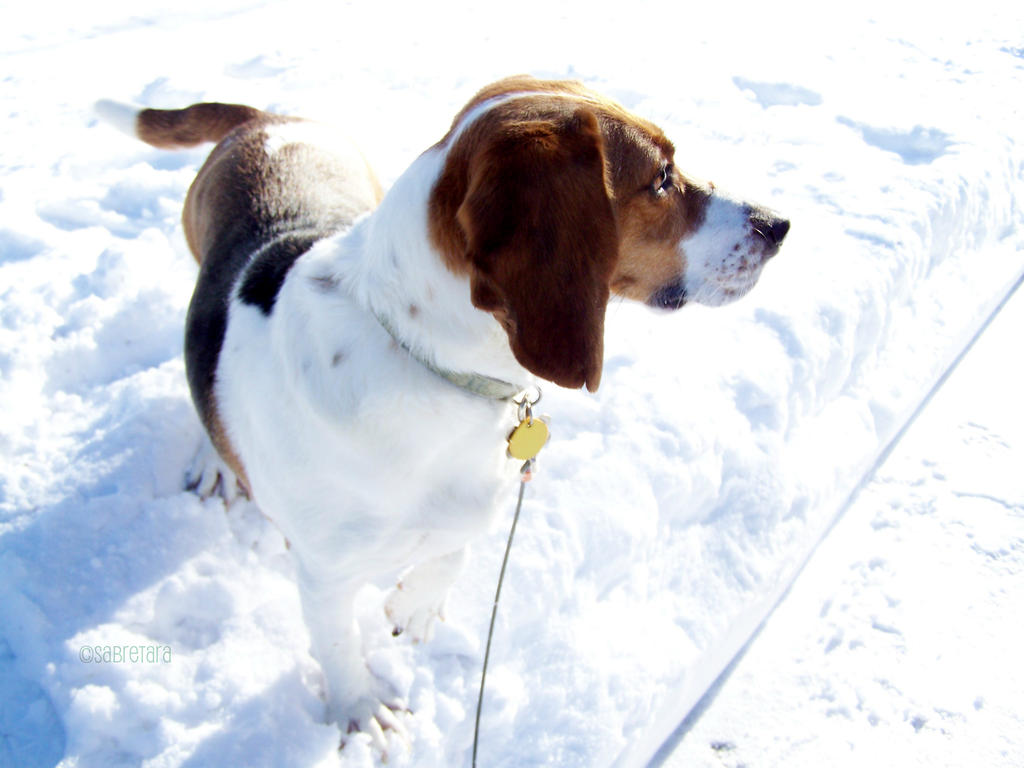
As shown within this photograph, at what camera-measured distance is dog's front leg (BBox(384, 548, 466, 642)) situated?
7.27 feet

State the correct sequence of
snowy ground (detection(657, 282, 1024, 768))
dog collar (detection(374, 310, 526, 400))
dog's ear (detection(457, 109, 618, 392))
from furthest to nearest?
snowy ground (detection(657, 282, 1024, 768))
dog collar (detection(374, 310, 526, 400))
dog's ear (detection(457, 109, 618, 392))

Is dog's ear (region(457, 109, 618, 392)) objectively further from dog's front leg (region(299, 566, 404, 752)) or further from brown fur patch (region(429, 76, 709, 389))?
dog's front leg (region(299, 566, 404, 752))

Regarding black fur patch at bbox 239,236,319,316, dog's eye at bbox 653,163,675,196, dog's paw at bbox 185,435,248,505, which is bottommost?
dog's paw at bbox 185,435,248,505

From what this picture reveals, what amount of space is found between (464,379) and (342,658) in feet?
3.06

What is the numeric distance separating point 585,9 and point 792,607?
5949 millimetres

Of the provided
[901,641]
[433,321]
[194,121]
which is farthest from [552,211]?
[194,121]

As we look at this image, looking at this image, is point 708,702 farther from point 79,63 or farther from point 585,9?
point 585,9

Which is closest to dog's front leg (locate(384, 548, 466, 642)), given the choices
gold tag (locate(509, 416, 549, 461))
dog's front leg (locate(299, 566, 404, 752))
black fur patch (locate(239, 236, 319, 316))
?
dog's front leg (locate(299, 566, 404, 752))

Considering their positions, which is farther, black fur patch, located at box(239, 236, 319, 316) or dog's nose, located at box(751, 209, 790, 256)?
black fur patch, located at box(239, 236, 319, 316)

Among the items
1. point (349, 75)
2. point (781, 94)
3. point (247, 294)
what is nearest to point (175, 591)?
point (247, 294)

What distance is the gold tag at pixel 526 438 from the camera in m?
1.88

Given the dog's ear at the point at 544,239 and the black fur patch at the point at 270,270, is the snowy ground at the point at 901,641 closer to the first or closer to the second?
the dog's ear at the point at 544,239

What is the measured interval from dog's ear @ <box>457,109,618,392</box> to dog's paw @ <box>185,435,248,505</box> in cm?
158

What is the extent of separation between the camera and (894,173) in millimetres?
4664
